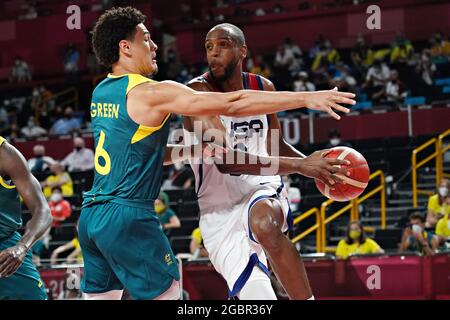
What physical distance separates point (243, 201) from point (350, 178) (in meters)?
0.89

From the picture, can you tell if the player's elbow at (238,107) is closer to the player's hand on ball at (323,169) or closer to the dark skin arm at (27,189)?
the player's hand on ball at (323,169)

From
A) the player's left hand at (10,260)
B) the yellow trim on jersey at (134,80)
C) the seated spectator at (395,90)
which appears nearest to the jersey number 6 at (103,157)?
the yellow trim on jersey at (134,80)

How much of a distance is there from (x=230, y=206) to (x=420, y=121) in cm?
1145

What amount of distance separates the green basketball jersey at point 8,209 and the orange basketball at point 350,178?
6.13ft

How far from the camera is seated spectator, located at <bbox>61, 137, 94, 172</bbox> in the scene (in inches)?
681

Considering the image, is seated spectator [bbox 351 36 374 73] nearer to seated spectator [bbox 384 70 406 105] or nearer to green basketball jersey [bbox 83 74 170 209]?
seated spectator [bbox 384 70 406 105]

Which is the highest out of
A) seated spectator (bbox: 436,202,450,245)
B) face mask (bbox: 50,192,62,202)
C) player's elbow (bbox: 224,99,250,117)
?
player's elbow (bbox: 224,99,250,117)

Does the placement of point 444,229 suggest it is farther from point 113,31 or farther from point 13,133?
point 13,133

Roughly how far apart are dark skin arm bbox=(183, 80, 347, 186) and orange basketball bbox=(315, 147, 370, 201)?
0.08 metres

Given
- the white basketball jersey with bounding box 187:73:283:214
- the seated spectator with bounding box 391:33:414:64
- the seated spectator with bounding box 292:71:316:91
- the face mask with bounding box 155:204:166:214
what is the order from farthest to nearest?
the seated spectator with bounding box 391:33:414:64
the seated spectator with bounding box 292:71:316:91
the face mask with bounding box 155:204:166:214
the white basketball jersey with bounding box 187:73:283:214

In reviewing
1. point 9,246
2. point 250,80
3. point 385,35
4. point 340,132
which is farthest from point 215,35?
point 385,35

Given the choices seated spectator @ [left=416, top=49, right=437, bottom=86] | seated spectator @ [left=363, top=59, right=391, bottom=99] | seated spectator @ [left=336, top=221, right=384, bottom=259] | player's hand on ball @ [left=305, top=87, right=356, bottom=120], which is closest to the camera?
player's hand on ball @ [left=305, top=87, right=356, bottom=120]

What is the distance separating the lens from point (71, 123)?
20.5 m

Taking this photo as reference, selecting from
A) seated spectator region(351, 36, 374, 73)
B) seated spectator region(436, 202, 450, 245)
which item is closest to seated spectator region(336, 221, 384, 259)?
seated spectator region(436, 202, 450, 245)
